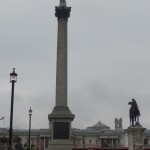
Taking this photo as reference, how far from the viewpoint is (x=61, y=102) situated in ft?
187

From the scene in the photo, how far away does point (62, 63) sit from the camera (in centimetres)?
5856

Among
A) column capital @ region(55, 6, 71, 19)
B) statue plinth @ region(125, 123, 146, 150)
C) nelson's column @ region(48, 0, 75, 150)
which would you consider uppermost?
column capital @ region(55, 6, 71, 19)

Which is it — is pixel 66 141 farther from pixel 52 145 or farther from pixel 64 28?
pixel 64 28

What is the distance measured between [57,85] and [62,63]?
317 centimetres

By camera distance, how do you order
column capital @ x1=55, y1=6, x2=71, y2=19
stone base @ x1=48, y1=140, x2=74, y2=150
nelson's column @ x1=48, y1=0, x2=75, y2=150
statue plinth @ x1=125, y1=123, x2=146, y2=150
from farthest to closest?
1. column capital @ x1=55, y1=6, x2=71, y2=19
2. nelson's column @ x1=48, y1=0, x2=75, y2=150
3. stone base @ x1=48, y1=140, x2=74, y2=150
4. statue plinth @ x1=125, y1=123, x2=146, y2=150

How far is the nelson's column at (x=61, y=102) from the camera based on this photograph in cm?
5400

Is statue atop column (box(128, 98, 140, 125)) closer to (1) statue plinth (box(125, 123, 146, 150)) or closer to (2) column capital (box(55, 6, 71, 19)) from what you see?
(1) statue plinth (box(125, 123, 146, 150))

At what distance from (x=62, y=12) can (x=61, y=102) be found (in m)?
13.6

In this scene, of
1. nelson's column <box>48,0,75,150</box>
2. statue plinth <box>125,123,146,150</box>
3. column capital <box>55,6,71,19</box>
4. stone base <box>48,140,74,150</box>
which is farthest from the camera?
column capital <box>55,6,71,19</box>

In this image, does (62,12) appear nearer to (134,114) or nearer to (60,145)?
(60,145)

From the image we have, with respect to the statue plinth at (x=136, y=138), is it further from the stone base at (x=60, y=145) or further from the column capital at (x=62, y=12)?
the column capital at (x=62, y=12)

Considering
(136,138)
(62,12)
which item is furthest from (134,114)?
(62,12)

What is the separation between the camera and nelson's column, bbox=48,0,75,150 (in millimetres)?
54000

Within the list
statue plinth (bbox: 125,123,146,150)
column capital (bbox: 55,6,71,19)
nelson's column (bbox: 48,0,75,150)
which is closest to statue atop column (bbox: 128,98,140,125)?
statue plinth (bbox: 125,123,146,150)
